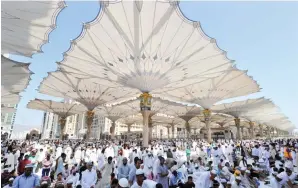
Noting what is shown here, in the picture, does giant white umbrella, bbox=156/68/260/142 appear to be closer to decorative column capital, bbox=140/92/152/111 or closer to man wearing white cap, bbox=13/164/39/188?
decorative column capital, bbox=140/92/152/111

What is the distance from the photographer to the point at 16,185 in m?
3.86

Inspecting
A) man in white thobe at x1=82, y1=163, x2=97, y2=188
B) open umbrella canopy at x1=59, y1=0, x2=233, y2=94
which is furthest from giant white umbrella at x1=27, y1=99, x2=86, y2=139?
man in white thobe at x1=82, y1=163, x2=97, y2=188

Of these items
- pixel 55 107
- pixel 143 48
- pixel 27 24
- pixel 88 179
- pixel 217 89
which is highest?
pixel 143 48

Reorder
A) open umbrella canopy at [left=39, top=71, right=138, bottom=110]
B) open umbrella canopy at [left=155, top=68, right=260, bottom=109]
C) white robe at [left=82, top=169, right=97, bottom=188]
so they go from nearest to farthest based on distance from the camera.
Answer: white robe at [left=82, top=169, right=97, bottom=188], open umbrella canopy at [left=39, top=71, right=138, bottom=110], open umbrella canopy at [left=155, top=68, right=260, bottom=109]

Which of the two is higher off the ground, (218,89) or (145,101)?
(218,89)

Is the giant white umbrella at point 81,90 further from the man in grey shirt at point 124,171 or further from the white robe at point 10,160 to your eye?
the man in grey shirt at point 124,171

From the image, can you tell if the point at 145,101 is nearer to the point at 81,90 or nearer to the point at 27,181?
the point at 81,90

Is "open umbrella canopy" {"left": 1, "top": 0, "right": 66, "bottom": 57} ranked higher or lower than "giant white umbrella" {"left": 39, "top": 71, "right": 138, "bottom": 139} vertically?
lower

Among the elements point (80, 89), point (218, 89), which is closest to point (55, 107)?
point (80, 89)

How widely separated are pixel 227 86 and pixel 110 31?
55.5 ft

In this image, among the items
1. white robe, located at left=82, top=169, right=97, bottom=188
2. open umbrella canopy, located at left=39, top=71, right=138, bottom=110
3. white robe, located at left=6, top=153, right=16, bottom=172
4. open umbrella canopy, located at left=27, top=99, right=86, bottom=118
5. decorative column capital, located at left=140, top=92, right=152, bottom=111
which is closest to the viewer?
white robe, located at left=82, top=169, right=97, bottom=188

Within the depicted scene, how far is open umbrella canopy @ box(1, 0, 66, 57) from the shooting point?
814 cm

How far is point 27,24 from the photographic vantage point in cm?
919

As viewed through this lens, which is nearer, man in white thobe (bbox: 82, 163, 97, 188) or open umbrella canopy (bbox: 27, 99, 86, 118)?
man in white thobe (bbox: 82, 163, 97, 188)
